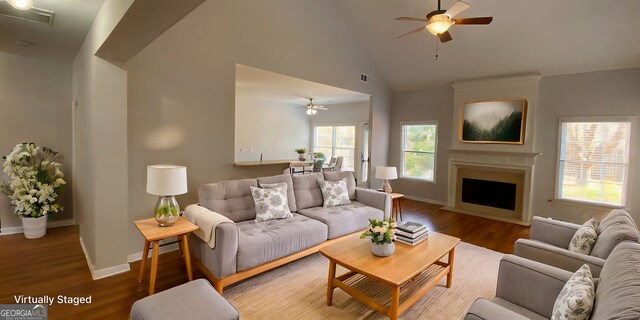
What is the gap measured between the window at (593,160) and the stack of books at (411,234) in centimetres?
399

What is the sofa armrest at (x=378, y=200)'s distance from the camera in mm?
4242

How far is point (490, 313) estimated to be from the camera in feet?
4.84

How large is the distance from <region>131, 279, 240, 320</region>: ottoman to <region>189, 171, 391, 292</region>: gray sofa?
0.72 metres

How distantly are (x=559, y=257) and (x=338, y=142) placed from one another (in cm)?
759

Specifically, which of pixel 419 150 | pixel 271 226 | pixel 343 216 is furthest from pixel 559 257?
pixel 419 150

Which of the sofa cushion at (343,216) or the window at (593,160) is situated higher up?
the window at (593,160)

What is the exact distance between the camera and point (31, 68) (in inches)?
163

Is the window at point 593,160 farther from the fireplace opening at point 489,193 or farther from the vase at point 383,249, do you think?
the vase at point 383,249

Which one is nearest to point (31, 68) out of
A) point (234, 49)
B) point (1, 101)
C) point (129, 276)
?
point (1, 101)

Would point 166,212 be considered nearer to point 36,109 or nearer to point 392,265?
point 392,265

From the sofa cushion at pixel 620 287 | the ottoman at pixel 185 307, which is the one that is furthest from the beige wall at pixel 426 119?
the ottoman at pixel 185 307

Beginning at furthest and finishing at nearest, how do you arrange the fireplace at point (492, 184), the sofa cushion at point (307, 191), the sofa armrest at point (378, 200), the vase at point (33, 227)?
1. the fireplace at point (492, 184)
2. the sofa armrest at point (378, 200)
3. the sofa cushion at point (307, 191)
4. the vase at point (33, 227)

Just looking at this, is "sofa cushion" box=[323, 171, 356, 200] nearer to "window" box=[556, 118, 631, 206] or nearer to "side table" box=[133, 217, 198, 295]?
"side table" box=[133, 217, 198, 295]

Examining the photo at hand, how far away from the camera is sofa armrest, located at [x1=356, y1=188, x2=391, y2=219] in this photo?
4242mm
